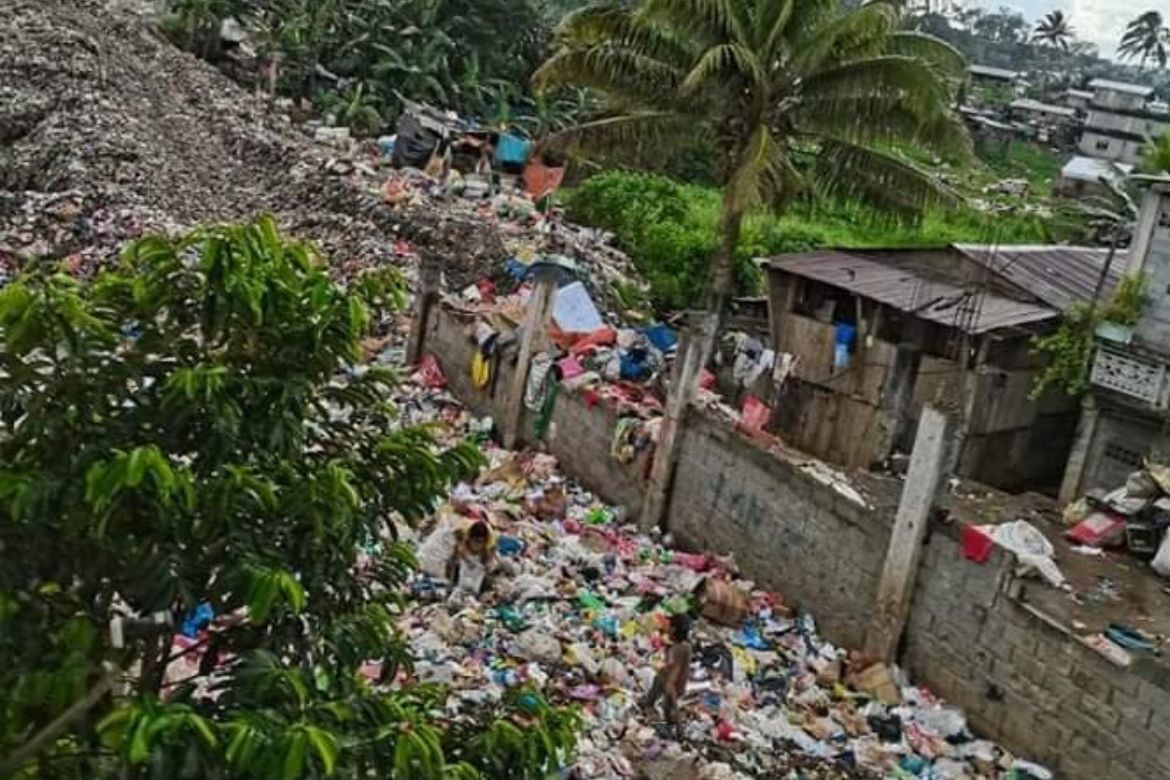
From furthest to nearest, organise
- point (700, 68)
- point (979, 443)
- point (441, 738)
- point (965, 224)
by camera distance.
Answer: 1. point (965, 224)
2. point (979, 443)
3. point (700, 68)
4. point (441, 738)

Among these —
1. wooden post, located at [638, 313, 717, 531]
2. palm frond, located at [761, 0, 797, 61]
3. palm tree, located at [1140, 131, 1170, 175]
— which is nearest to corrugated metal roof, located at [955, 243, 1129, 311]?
palm tree, located at [1140, 131, 1170, 175]

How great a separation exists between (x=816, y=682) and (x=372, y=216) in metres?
12.3

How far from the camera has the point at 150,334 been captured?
9.59 ft

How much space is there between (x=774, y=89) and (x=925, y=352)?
3.54 m

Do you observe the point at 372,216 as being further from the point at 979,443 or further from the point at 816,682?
the point at 816,682

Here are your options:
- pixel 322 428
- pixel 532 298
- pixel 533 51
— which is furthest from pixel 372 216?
pixel 322 428

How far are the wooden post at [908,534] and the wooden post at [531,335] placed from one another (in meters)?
4.61

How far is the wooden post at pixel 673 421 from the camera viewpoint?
1001cm

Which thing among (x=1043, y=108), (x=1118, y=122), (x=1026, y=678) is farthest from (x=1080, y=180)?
(x=1026, y=678)

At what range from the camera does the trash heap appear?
7.38m

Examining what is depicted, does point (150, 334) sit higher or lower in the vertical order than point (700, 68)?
lower

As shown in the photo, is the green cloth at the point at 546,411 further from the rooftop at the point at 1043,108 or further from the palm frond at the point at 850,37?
the rooftop at the point at 1043,108

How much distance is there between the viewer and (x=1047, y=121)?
4603 centimetres

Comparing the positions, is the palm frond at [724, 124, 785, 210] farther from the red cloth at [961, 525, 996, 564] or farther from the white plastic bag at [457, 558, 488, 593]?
the white plastic bag at [457, 558, 488, 593]
